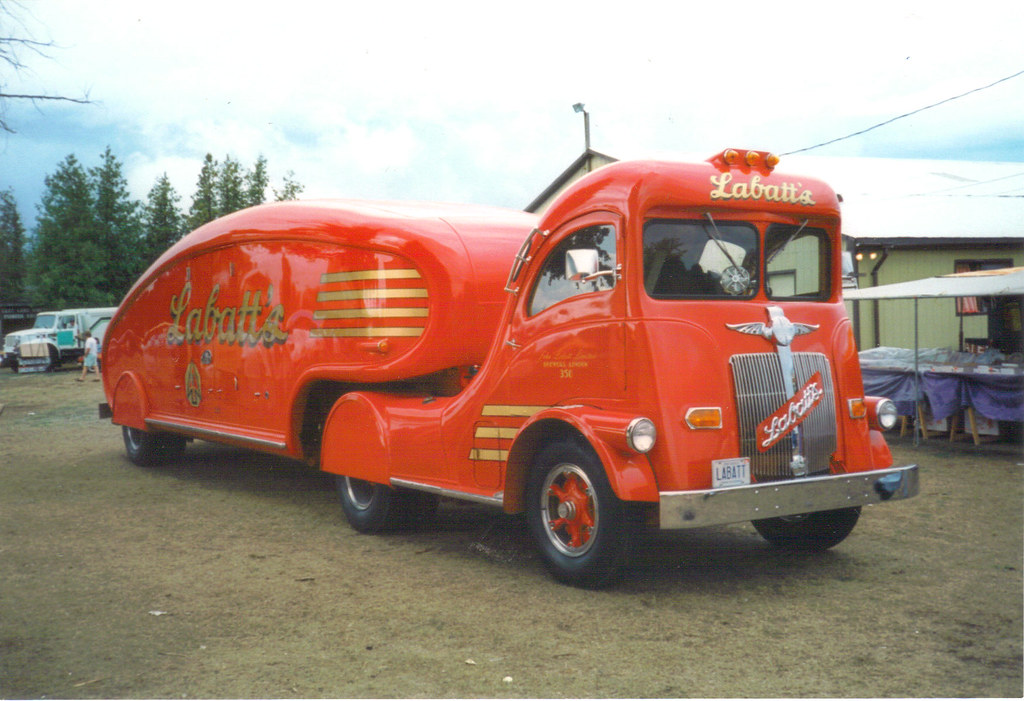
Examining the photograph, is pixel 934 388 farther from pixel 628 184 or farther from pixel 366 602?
pixel 366 602

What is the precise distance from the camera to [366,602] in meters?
5.84

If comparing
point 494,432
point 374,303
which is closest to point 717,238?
point 494,432

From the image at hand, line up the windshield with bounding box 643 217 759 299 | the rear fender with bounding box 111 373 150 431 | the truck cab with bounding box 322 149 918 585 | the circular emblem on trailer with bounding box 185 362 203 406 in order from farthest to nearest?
the rear fender with bounding box 111 373 150 431 → the circular emblem on trailer with bounding box 185 362 203 406 → the windshield with bounding box 643 217 759 299 → the truck cab with bounding box 322 149 918 585

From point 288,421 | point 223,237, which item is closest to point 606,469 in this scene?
point 288,421

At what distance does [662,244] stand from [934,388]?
7.92 meters

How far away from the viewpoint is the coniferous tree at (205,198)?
4428 cm

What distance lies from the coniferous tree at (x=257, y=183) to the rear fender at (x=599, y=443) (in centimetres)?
4363

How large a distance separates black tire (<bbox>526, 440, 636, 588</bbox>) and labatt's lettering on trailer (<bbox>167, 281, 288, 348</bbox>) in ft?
11.5

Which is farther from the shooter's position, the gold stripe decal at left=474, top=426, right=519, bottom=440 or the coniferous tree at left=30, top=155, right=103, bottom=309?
the coniferous tree at left=30, top=155, right=103, bottom=309

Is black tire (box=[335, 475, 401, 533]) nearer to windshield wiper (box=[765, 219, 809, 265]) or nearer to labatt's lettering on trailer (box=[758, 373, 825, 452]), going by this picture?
labatt's lettering on trailer (box=[758, 373, 825, 452])

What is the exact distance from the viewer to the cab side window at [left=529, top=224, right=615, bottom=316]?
19.9 ft

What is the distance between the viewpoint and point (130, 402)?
11734 millimetres

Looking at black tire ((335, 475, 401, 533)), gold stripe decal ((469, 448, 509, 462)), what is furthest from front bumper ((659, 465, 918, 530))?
black tire ((335, 475, 401, 533))

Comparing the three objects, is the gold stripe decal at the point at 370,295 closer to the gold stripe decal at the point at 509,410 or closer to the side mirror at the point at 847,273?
the gold stripe decal at the point at 509,410
